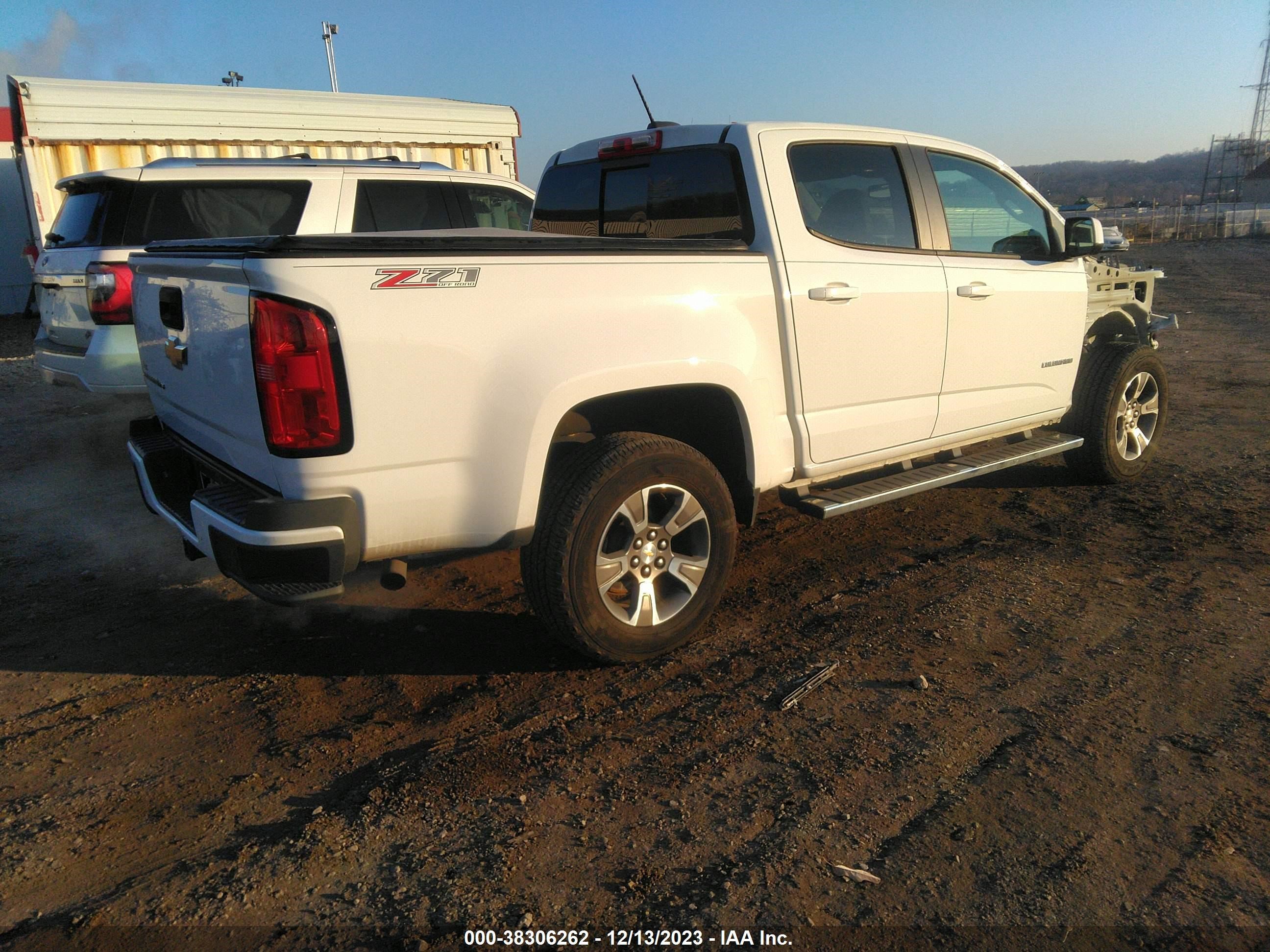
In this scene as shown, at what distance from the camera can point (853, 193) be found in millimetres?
4207

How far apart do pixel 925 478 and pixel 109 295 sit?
517 centimetres

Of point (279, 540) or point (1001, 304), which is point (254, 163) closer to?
point (279, 540)

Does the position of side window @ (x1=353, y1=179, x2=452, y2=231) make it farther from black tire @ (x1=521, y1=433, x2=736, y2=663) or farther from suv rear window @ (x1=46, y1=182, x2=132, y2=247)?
black tire @ (x1=521, y1=433, x2=736, y2=663)

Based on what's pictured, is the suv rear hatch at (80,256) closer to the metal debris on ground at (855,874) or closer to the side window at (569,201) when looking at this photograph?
the side window at (569,201)

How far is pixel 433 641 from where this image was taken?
385cm

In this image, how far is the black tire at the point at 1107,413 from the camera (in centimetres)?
549

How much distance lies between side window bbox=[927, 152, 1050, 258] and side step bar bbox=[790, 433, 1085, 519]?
3.41 ft

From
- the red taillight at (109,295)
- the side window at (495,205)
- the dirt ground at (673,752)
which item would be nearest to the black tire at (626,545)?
the dirt ground at (673,752)

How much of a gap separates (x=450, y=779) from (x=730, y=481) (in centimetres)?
171

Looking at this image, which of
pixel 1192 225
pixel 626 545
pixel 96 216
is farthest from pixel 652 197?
pixel 1192 225

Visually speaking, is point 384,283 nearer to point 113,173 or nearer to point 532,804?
point 532,804

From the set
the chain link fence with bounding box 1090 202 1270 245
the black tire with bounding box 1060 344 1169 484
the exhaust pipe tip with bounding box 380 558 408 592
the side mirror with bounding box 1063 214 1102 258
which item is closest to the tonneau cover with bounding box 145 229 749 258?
the exhaust pipe tip with bounding box 380 558 408 592

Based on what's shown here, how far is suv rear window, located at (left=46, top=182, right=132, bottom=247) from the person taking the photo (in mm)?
6355

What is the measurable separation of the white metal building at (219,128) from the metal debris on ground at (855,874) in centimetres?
958
